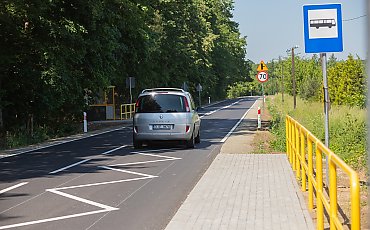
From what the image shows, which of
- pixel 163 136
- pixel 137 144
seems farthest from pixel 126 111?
pixel 163 136

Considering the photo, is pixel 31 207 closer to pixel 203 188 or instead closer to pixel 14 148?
pixel 203 188

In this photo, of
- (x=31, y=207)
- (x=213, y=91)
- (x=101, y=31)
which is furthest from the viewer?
(x=213, y=91)

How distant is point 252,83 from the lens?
150 m

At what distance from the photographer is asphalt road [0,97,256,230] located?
7.36 m

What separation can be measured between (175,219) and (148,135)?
9545 millimetres

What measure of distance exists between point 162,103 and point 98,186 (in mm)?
6877

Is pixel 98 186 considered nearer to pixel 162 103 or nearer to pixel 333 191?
pixel 333 191

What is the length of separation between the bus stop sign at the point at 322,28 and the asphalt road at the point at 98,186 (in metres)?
3.25

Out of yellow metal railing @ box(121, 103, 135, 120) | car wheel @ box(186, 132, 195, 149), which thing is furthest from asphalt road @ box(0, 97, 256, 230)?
yellow metal railing @ box(121, 103, 135, 120)

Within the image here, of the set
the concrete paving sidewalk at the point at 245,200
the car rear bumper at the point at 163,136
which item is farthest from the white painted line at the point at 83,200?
the car rear bumper at the point at 163,136

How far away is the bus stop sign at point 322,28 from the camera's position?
7.91 meters

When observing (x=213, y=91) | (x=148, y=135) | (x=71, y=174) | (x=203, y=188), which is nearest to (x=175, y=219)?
(x=203, y=188)

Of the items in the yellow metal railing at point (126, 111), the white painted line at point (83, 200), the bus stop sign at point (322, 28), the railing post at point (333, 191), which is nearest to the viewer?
the railing post at point (333, 191)

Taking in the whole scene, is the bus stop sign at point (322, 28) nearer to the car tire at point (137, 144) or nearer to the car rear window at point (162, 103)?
the car rear window at point (162, 103)
